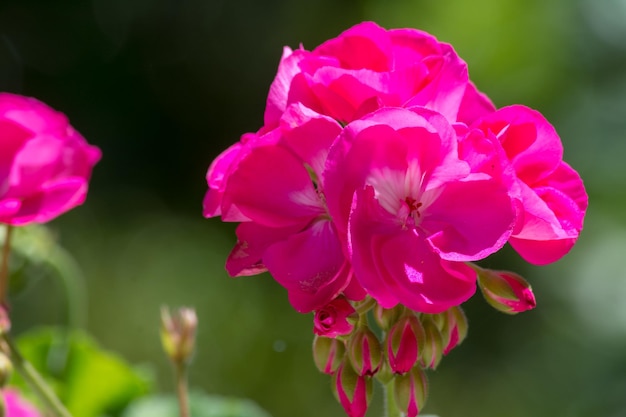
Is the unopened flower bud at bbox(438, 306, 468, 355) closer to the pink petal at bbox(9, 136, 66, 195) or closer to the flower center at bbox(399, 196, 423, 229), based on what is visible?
→ the flower center at bbox(399, 196, 423, 229)

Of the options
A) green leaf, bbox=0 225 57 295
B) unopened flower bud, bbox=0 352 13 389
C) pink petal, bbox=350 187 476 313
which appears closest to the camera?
pink petal, bbox=350 187 476 313

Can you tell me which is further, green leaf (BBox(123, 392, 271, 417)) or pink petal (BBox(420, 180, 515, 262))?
green leaf (BBox(123, 392, 271, 417))

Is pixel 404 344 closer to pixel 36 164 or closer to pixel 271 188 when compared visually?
pixel 271 188

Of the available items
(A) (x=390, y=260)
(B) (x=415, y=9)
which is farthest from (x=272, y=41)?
(A) (x=390, y=260)

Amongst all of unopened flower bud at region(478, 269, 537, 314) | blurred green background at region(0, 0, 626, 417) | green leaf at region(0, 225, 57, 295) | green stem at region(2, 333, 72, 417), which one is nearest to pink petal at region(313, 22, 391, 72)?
unopened flower bud at region(478, 269, 537, 314)

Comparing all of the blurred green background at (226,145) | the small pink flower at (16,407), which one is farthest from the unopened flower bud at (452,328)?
the blurred green background at (226,145)

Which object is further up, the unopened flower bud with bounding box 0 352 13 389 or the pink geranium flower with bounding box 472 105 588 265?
the pink geranium flower with bounding box 472 105 588 265
